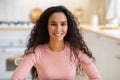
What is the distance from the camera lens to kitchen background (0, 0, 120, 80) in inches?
111

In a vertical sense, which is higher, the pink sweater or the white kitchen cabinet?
the pink sweater

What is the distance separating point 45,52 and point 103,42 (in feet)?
Result: 5.85

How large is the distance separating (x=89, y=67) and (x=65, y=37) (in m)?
0.23

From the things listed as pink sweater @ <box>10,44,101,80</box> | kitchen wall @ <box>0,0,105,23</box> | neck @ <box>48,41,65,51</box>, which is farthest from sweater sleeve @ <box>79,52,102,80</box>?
kitchen wall @ <box>0,0,105,23</box>

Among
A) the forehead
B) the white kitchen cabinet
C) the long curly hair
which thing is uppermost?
the forehead

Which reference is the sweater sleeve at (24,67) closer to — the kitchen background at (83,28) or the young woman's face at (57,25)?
the young woman's face at (57,25)

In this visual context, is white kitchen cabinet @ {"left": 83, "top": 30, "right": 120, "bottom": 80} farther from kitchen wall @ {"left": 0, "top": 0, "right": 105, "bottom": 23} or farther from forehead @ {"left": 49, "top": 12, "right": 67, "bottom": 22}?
forehead @ {"left": 49, "top": 12, "right": 67, "bottom": 22}

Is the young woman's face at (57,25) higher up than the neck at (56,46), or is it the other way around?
the young woman's face at (57,25)

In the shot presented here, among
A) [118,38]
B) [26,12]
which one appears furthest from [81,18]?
[118,38]

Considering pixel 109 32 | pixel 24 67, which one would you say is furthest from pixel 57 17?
pixel 109 32

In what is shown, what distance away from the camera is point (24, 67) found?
1.19 meters

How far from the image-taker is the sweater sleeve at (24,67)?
1.15 m

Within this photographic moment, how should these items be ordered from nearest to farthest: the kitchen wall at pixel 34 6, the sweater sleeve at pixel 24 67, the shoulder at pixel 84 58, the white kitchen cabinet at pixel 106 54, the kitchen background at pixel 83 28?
the sweater sleeve at pixel 24 67, the shoulder at pixel 84 58, the white kitchen cabinet at pixel 106 54, the kitchen background at pixel 83 28, the kitchen wall at pixel 34 6

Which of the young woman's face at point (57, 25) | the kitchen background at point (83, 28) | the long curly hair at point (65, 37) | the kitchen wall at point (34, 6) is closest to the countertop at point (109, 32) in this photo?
the kitchen background at point (83, 28)
